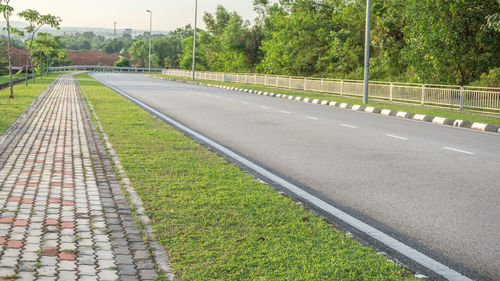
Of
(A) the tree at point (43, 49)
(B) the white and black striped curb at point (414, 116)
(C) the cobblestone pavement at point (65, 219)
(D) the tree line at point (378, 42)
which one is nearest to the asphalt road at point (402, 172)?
(B) the white and black striped curb at point (414, 116)

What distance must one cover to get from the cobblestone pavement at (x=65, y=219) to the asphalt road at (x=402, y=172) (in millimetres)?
2413

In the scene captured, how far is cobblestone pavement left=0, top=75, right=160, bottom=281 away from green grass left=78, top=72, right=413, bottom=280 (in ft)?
1.03

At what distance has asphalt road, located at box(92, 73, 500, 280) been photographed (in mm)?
4859

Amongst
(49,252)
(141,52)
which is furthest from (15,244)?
(141,52)

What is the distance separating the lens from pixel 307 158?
29.6 ft

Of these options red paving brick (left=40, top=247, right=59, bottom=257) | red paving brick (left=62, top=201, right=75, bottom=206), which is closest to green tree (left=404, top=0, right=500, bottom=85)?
red paving brick (left=62, top=201, right=75, bottom=206)

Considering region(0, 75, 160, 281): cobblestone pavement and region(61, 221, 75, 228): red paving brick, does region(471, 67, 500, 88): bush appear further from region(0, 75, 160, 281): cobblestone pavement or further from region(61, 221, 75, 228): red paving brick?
region(61, 221, 75, 228): red paving brick

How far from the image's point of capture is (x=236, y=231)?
15.2 ft

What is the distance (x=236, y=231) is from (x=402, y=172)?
3984 millimetres

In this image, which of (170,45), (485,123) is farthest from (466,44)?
(170,45)

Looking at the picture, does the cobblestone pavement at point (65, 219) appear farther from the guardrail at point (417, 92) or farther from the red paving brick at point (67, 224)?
the guardrail at point (417, 92)

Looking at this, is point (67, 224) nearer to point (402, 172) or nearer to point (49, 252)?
point (49, 252)

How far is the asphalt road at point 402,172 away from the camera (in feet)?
15.9

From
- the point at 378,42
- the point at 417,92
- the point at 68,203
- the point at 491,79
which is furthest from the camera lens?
the point at 378,42
